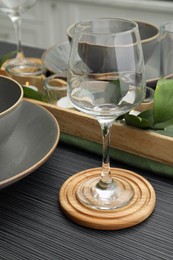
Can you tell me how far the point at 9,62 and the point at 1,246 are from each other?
1.73 ft

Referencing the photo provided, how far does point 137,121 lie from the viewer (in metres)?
0.59

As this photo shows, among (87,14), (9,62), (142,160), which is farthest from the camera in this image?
(87,14)

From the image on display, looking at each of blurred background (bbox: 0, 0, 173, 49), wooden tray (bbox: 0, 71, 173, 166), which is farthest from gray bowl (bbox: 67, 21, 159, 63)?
blurred background (bbox: 0, 0, 173, 49)

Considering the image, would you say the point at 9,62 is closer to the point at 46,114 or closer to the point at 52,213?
the point at 46,114

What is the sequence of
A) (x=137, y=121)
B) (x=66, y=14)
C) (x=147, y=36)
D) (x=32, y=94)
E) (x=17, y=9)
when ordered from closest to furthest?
(x=137, y=121), (x=32, y=94), (x=147, y=36), (x=17, y=9), (x=66, y=14)

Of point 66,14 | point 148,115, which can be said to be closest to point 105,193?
point 148,115

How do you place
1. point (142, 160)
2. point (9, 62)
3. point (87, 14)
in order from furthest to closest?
point (87, 14)
point (9, 62)
point (142, 160)

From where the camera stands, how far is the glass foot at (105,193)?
53cm

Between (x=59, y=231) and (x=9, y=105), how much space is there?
Result: 0.19m

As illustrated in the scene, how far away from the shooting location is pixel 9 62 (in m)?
0.95

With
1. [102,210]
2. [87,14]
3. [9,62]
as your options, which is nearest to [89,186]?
[102,210]

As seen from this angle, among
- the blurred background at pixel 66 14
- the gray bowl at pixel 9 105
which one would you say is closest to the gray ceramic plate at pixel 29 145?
the gray bowl at pixel 9 105

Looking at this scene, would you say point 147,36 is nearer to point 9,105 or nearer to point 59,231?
point 9,105

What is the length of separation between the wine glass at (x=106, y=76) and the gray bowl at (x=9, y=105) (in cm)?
8
